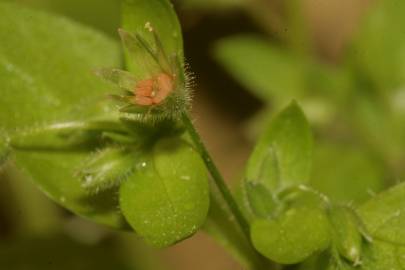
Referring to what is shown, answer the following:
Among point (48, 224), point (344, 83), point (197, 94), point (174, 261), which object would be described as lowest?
point (174, 261)

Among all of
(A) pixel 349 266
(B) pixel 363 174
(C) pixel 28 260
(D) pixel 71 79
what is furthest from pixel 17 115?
(B) pixel 363 174

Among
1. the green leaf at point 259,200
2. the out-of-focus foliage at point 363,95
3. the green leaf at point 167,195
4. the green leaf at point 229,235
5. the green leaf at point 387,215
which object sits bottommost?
the out-of-focus foliage at point 363,95

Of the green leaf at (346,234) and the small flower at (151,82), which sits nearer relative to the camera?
the small flower at (151,82)

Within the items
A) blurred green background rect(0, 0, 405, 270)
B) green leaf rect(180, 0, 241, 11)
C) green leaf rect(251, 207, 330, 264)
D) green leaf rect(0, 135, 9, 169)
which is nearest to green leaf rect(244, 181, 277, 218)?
green leaf rect(251, 207, 330, 264)

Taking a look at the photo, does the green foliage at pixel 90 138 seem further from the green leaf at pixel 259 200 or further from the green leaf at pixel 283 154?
the green leaf at pixel 283 154

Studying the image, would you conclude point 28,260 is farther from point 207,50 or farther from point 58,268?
point 207,50

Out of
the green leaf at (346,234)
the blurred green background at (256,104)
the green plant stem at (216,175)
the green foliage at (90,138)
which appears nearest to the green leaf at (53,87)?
the green foliage at (90,138)

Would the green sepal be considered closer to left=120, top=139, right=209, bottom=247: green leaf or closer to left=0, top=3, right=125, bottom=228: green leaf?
left=120, top=139, right=209, bottom=247: green leaf
